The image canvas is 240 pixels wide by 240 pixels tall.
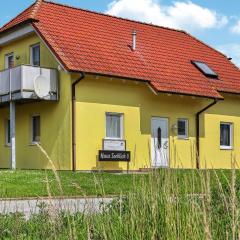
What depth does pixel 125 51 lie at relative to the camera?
80.7 ft

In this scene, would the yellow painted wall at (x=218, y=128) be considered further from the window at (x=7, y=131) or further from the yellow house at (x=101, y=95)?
the window at (x=7, y=131)

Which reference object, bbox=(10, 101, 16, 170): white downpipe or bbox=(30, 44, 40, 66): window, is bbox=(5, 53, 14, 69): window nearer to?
bbox=(30, 44, 40, 66): window

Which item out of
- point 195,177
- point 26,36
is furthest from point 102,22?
point 195,177

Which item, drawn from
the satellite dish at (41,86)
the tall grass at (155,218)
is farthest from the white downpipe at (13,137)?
the tall grass at (155,218)

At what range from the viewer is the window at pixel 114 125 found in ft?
75.0

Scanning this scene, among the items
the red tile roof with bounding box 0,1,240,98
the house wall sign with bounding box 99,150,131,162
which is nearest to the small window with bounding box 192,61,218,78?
the red tile roof with bounding box 0,1,240,98

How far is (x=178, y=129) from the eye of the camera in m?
25.4

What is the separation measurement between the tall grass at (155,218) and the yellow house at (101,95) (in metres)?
13.9

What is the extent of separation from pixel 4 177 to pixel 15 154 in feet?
24.5

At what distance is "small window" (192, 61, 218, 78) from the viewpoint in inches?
1058

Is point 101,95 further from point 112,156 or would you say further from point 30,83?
point 30,83

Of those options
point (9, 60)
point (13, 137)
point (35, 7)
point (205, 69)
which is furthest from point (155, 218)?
point (205, 69)

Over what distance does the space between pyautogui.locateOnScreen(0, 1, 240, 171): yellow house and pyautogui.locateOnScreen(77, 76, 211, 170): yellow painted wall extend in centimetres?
4

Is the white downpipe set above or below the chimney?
below
